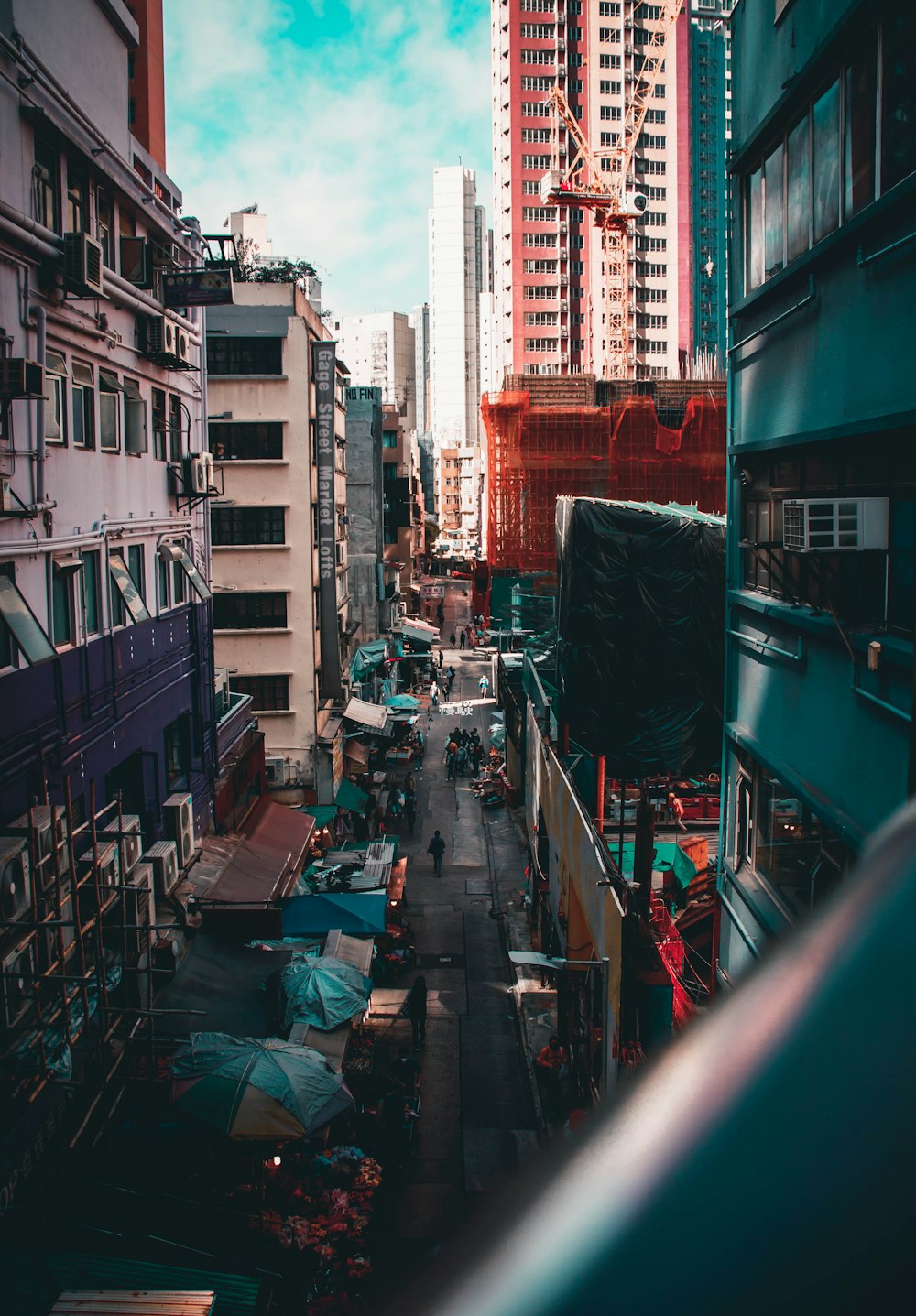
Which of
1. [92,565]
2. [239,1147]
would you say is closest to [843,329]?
[92,565]

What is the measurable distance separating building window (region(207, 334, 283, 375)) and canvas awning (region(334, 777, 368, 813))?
12.1m

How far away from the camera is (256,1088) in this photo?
39.7 feet

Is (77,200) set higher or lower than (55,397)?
higher

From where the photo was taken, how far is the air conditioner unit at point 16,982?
31.6 feet

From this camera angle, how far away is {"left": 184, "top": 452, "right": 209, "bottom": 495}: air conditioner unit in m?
17.8

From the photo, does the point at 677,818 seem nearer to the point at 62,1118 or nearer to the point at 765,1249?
the point at 62,1118

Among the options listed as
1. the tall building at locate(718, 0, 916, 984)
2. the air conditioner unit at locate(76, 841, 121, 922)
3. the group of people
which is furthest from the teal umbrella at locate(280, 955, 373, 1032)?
the group of people

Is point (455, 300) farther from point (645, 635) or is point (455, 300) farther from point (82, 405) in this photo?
point (82, 405)

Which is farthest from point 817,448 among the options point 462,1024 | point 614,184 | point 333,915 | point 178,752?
point 614,184

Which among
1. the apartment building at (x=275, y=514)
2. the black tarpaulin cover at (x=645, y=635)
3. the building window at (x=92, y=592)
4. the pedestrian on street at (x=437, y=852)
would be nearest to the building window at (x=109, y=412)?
the building window at (x=92, y=592)

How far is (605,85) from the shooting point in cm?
8281

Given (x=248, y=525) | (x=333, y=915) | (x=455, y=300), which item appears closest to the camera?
(x=333, y=915)

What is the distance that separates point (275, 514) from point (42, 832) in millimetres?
18980

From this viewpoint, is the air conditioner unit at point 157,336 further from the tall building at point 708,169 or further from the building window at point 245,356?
the tall building at point 708,169
